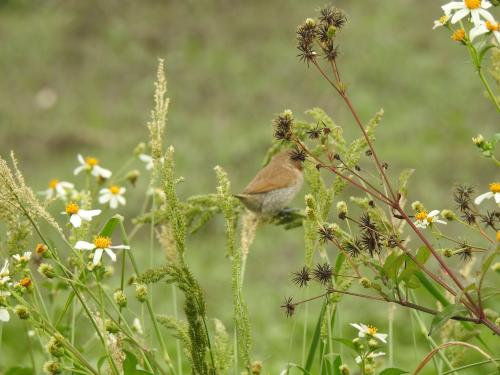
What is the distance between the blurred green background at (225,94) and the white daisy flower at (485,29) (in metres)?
4.50

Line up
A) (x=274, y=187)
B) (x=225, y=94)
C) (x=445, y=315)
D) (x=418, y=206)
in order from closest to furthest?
(x=445, y=315) < (x=418, y=206) < (x=274, y=187) < (x=225, y=94)

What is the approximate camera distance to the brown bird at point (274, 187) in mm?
3352

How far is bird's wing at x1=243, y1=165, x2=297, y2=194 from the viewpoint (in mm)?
3488

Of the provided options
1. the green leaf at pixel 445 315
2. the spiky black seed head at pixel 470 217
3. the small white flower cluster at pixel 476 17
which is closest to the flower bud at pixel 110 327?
the green leaf at pixel 445 315

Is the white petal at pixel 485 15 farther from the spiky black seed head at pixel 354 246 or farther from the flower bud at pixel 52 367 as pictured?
the flower bud at pixel 52 367

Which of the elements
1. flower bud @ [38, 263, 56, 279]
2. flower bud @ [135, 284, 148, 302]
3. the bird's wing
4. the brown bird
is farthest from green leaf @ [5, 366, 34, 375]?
the bird's wing

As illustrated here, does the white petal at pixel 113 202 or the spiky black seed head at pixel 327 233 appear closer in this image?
the spiky black seed head at pixel 327 233

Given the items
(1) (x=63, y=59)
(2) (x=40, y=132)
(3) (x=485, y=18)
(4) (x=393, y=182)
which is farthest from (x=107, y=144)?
(3) (x=485, y=18)

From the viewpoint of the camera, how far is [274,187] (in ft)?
11.5

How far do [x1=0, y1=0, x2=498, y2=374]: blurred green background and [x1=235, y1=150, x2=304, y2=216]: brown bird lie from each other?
2331 mm

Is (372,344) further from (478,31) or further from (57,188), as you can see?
(57,188)

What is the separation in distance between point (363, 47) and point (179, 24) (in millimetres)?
2157

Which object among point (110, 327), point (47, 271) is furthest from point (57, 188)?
point (110, 327)

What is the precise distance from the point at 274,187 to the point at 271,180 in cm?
7
